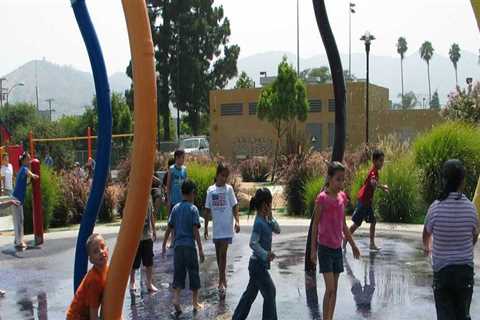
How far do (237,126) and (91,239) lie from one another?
4421 cm

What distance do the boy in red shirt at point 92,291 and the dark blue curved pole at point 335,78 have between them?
4201mm

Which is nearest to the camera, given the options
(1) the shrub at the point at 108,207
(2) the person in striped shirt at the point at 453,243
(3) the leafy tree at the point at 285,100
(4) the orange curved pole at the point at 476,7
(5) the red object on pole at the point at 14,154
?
(2) the person in striped shirt at the point at 453,243

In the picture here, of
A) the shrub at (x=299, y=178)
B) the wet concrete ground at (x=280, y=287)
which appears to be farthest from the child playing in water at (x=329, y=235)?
the shrub at (x=299, y=178)

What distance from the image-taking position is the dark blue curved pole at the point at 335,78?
8695mm

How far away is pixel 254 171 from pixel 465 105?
8.51 meters

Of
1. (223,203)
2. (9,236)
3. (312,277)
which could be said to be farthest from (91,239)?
(9,236)

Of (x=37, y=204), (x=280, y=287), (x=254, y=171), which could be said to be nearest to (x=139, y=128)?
(x=280, y=287)

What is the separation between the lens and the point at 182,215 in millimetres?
7098

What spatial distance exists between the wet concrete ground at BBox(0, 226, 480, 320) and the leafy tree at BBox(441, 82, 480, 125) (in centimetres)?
1213

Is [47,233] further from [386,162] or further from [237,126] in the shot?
[237,126]

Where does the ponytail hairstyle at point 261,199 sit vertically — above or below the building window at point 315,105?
below

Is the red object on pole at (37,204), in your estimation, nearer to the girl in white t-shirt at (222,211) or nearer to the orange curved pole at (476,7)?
the girl in white t-shirt at (222,211)

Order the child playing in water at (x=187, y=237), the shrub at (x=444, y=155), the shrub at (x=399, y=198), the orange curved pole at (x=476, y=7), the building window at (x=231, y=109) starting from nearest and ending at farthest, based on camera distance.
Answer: the child playing in water at (x=187, y=237)
the orange curved pole at (x=476, y=7)
the shrub at (x=399, y=198)
the shrub at (x=444, y=155)
the building window at (x=231, y=109)

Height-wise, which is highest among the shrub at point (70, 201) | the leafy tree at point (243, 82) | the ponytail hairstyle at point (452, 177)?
the leafy tree at point (243, 82)
